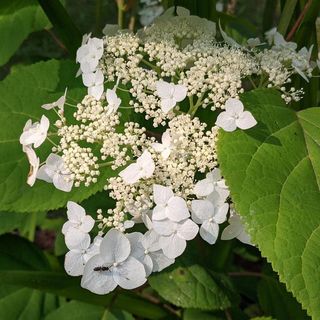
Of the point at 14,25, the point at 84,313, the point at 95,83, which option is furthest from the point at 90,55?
the point at 84,313

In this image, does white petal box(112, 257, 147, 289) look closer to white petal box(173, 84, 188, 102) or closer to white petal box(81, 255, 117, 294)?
white petal box(81, 255, 117, 294)

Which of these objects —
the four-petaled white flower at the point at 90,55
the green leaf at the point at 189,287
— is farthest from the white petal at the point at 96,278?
the green leaf at the point at 189,287

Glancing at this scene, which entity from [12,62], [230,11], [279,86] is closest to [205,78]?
[279,86]

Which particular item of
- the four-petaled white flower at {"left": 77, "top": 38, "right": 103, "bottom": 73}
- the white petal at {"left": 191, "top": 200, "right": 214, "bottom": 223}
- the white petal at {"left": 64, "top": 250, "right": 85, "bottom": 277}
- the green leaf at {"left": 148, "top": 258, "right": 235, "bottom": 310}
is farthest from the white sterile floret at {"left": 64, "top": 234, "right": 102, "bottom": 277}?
the green leaf at {"left": 148, "top": 258, "right": 235, "bottom": 310}

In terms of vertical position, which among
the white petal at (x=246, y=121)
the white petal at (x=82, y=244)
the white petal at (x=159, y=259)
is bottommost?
the white petal at (x=159, y=259)

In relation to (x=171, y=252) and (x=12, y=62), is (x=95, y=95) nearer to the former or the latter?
(x=171, y=252)

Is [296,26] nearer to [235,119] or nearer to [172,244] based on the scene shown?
[235,119]

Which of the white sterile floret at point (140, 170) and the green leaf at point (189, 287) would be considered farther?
the green leaf at point (189, 287)

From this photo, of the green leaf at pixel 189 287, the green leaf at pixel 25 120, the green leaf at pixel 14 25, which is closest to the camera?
the green leaf at pixel 25 120

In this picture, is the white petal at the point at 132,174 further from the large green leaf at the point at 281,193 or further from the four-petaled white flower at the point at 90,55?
the four-petaled white flower at the point at 90,55
